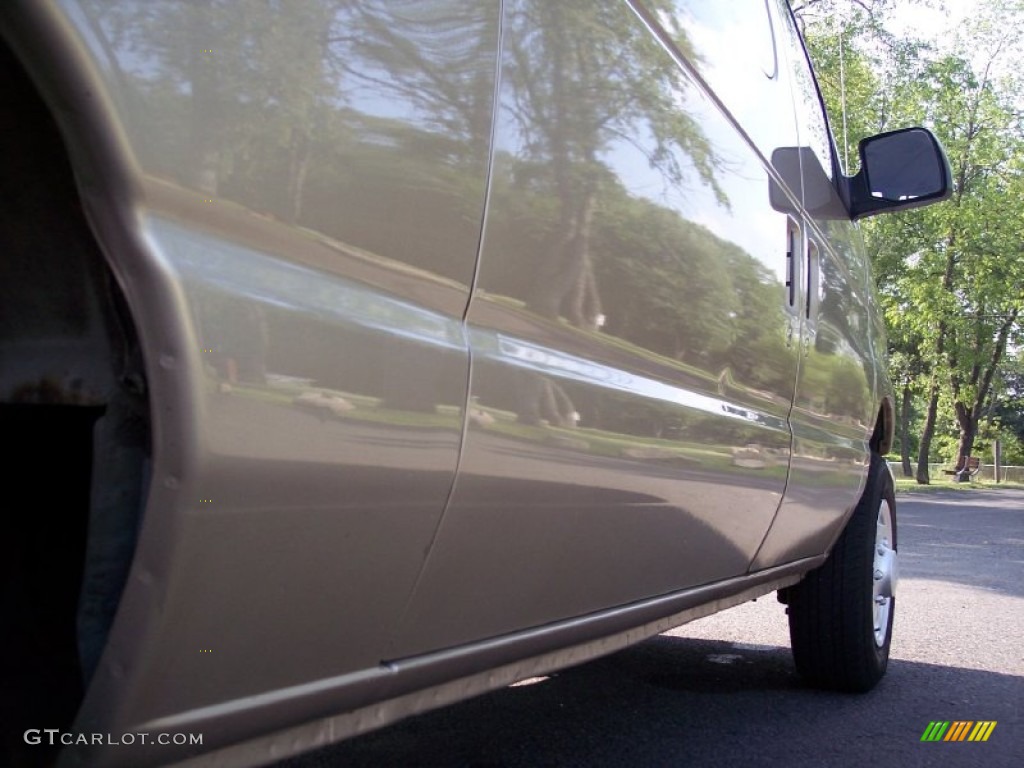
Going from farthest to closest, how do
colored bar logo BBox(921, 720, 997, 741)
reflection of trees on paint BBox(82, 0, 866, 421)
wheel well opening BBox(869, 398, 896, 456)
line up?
wheel well opening BBox(869, 398, 896, 456) < colored bar logo BBox(921, 720, 997, 741) < reflection of trees on paint BBox(82, 0, 866, 421)

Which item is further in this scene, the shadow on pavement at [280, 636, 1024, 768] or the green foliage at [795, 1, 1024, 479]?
the green foliage at [795, 1, 1024, 479]

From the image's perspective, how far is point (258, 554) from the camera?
117cm

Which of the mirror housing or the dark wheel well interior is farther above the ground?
the mirror housing

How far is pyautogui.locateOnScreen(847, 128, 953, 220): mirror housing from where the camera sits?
3895 millimetres

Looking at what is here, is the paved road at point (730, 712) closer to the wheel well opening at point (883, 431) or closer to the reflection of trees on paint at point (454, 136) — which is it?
the wheel well opening at point (883, 431)

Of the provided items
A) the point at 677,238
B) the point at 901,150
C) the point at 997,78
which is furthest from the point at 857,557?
the point at 997,78

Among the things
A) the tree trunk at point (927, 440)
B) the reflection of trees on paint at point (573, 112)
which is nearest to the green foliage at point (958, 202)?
the tree trunk at point (927, 440)

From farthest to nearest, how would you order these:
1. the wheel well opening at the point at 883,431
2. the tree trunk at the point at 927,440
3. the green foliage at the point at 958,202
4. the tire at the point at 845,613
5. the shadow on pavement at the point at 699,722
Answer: the tree trunk at the point at 927,440, the green foliage at the point at 958,202, the wheel well opening at the point at 883,431, the tire at the point at 845,613, the shadow on pavement at the point at 699,722

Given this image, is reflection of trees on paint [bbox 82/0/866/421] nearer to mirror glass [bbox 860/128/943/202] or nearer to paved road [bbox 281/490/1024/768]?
paved road [bbox 281/490/1024/768]

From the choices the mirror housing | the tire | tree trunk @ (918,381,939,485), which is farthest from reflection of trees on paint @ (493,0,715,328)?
tree trunk @ (918,381,939,485)

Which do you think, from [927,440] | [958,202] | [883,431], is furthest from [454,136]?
[927,440]

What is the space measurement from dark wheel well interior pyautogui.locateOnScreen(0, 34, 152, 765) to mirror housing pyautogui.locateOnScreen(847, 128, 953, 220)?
3270 millimetres

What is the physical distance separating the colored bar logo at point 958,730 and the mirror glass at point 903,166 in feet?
5.72

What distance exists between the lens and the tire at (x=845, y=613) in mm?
3893
